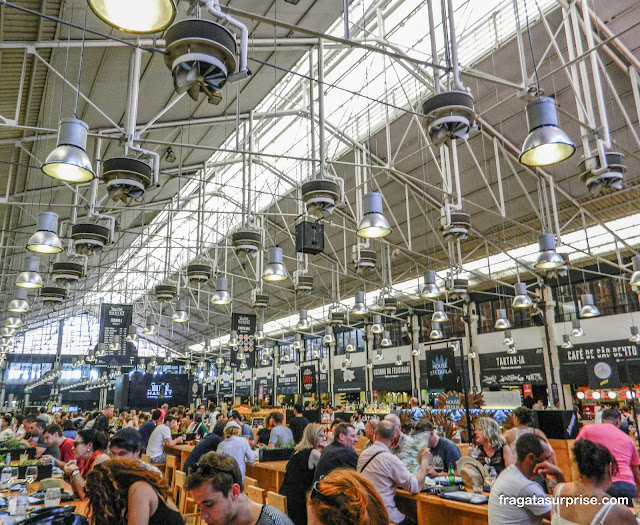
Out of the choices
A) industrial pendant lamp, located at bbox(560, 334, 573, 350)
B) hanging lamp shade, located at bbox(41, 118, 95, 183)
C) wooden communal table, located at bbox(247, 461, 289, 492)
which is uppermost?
hanging lamp shade, located at bbox(41, 118, 95, 183)

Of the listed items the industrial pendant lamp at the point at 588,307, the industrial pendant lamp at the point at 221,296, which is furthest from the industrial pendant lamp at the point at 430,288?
the industrial pendant lamp at the point at 588,307

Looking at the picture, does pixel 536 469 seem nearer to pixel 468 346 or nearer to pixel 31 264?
pixel 31 264

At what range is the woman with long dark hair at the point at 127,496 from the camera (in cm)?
243

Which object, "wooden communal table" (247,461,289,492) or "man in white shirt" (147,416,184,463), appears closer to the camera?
"wooden communal table" (247,461,289,492)

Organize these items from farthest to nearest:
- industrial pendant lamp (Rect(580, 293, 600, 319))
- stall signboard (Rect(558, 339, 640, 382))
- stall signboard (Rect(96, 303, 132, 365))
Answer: stall signboard (Rect(558, 339, 640, 382)), stall signboard (Rect(96, 303, 132, 365)), industrial pendant lamp (Rect(580, 293, 600, 319))

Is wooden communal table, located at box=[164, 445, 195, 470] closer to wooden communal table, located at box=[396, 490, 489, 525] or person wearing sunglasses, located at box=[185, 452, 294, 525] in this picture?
wooden communal table, located at box=[396, 490, 489, 525]

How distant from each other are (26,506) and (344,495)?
11.7 feet

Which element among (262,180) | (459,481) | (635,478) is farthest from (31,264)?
(262,180)

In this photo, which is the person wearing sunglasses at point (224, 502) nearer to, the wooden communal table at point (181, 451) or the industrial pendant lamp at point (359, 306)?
the wooden communal table at point (181, 451)

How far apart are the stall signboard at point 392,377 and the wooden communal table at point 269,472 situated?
58.6ft

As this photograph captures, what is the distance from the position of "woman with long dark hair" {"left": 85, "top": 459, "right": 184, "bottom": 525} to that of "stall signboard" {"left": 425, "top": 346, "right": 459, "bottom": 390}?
5.44 m

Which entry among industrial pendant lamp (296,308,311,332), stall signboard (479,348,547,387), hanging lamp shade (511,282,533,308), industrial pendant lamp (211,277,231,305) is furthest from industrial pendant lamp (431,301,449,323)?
stall signboard (479,348,547,387)

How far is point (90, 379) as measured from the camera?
45.1 metres

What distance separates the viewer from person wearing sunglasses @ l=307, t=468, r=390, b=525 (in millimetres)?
1584
